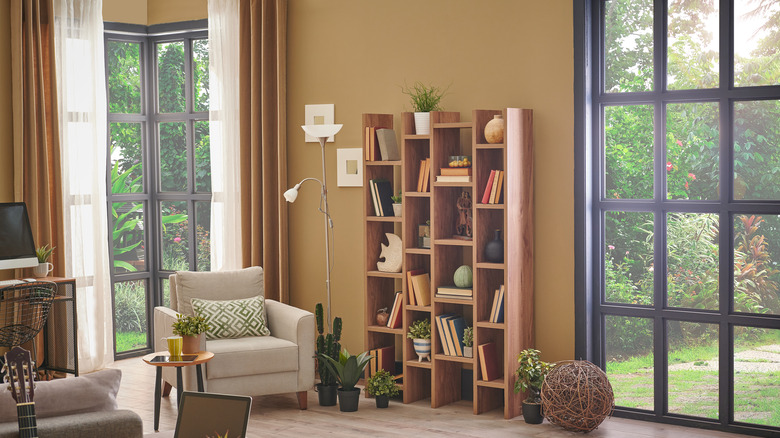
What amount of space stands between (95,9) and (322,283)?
271cm

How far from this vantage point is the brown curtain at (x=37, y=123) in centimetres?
610

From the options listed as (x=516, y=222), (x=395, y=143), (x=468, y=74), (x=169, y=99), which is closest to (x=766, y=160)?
(x=516, y=222)

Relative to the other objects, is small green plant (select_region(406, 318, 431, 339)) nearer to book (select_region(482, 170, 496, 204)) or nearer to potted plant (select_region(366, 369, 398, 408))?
potted plant (select_region(366, 369, 398, 408))

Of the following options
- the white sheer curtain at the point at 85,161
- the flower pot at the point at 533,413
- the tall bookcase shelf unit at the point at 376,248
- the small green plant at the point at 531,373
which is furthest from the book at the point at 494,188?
the white sheer curtain at the point at 85,161

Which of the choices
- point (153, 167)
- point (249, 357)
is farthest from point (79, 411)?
point (153, 167)

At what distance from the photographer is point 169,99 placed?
7172mm

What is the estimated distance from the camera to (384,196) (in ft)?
18.9

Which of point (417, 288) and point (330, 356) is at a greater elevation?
point (417, 288)

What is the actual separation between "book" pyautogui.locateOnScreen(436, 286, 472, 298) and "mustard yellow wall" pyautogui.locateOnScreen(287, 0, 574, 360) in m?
0.45

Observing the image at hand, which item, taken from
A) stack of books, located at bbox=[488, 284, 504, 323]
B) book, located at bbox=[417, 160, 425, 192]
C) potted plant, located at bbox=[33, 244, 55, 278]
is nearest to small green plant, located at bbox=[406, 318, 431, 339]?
stack of books, located at bbox=[488, 284, 504, 323]

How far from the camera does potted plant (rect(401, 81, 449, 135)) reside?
549 centimetres

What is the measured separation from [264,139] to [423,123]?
1.46 meters

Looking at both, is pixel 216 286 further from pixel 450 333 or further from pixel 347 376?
pixel 450 333

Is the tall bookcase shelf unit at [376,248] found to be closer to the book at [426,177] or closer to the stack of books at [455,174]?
the book at [426,177]
